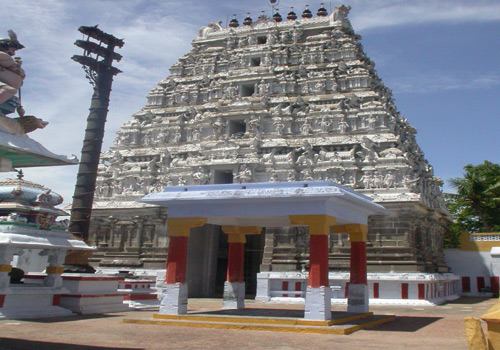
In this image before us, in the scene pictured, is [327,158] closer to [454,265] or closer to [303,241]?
[303,241]

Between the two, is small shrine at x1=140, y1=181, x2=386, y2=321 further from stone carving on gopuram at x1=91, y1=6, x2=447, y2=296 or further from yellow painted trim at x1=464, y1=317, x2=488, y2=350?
stone carving on gopuram at x1=91, y1=6, x2=447, y2=296

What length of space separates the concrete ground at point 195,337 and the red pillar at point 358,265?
5.71 ft

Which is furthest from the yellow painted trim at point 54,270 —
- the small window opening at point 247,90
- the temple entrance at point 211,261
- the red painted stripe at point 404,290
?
the small window opening at point 247,90

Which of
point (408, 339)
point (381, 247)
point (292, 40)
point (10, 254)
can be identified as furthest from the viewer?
point (292, 40)

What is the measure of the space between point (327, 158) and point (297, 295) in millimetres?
6990

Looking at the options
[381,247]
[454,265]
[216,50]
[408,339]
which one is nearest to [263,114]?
[216,50]

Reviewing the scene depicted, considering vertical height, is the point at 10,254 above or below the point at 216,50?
below

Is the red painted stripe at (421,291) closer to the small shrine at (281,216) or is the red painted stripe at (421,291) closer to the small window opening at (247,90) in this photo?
the small shrine at (281,216)

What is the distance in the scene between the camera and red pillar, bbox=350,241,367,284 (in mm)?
15305

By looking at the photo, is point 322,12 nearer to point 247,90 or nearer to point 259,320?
point 247,90

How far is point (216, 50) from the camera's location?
105ft

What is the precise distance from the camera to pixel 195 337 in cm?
1077

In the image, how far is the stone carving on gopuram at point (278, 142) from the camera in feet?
76.1

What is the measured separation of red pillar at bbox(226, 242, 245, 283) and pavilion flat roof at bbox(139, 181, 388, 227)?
9.43 feet
